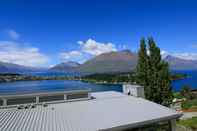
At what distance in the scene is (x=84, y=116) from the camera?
5879 mm

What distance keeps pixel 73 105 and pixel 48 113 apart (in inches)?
50.5

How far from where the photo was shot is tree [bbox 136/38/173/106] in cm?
1566

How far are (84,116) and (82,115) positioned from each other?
5.2 inches

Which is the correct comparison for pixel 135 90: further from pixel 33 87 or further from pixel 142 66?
pixel 33 87

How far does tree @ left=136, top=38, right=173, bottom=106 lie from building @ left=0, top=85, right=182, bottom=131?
8.26 metres

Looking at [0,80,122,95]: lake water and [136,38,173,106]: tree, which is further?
[136,38,173,106]: tree

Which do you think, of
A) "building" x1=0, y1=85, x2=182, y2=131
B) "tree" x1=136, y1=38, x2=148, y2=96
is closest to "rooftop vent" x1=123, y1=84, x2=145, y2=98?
"building" x1=0, y1=85, x2=182, y2=131

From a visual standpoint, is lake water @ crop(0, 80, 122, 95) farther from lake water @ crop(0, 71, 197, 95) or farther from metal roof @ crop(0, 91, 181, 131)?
metal roof @ crop(0, 91, 181, 131)

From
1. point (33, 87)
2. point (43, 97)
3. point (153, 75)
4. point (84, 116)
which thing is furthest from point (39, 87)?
point (84, 116)

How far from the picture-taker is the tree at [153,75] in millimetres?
15656

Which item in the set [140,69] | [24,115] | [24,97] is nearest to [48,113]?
[24,115]

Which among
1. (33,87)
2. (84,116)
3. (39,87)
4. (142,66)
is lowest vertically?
(39,87)

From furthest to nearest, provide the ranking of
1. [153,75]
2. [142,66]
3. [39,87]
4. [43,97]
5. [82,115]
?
[39,87] < [142,66] < [153,75] < [43,97] < [82,115]

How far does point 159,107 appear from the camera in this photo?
7.20 metres
